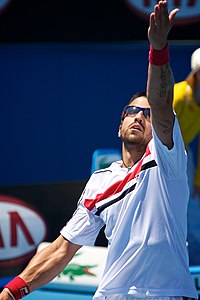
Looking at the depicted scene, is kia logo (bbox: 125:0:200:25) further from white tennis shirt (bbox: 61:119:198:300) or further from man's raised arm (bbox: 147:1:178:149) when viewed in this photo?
man's raised arm (bbox: 147:1:178:149)

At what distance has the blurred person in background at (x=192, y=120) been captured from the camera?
6.09 meters

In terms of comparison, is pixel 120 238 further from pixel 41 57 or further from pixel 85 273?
pixel 41 57

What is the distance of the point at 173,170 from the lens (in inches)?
135

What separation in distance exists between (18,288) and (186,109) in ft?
9.01

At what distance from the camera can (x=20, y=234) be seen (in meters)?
5.88

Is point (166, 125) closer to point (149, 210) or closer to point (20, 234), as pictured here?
point (149, 210)

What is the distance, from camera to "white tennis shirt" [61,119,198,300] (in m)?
3.48

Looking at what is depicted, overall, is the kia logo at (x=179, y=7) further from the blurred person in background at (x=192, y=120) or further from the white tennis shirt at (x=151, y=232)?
the white tennis shirt at (x=151, y=232)

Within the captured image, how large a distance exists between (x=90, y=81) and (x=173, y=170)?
4.21 meters

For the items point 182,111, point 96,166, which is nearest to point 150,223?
point 96,166

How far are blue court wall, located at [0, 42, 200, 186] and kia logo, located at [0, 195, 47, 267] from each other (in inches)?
60.4

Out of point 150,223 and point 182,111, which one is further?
point 182,111

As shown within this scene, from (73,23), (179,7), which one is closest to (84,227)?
(73,23)

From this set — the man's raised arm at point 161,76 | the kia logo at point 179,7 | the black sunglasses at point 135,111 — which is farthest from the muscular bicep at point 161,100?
the kia logo at point 179,7
